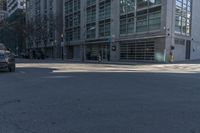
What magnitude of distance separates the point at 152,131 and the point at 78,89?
5.62 meters

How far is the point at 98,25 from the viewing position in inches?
2222

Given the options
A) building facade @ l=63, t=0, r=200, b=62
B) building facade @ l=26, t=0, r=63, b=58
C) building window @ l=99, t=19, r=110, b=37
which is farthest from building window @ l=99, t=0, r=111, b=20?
building facade @ l=26, t=0, r=63, b=58

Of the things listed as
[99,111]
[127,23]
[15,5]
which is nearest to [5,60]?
[99,111]

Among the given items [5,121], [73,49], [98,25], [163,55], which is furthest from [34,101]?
[73,49]

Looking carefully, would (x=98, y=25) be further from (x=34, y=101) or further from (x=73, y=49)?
(x=34, y=101)

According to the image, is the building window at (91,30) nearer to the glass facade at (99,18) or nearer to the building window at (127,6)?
the glass facade at (99,18)

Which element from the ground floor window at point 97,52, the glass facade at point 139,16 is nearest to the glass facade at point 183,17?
the glass facade at point 139,16

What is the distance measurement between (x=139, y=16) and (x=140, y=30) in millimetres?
2212

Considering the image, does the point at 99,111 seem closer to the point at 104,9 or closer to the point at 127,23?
the point at 127,23

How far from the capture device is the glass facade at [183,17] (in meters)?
42.8

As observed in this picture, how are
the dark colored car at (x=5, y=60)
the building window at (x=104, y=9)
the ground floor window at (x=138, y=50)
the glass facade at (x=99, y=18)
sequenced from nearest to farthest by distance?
the dark colored car at (x=5, y=60)
the ground floor window at (x=138, y=50)
the building window at (x=104, y=9)
the glass facade at (x=99, y=18)

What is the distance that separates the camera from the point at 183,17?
146 feet

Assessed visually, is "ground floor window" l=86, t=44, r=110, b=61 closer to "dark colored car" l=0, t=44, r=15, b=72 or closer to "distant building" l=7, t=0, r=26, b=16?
"dark colored car" l=0, t=44, r=15, b=72

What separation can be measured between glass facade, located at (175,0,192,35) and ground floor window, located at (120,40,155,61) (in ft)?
14.8
